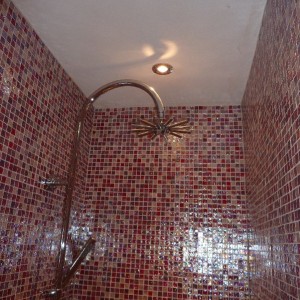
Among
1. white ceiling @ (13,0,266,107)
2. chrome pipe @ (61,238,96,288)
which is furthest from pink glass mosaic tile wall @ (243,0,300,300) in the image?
chrome pipe @ (61,238,96,288)

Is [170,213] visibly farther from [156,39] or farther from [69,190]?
[156,39]

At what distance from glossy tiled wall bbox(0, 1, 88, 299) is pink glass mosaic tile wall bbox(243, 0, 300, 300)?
2.97 ft

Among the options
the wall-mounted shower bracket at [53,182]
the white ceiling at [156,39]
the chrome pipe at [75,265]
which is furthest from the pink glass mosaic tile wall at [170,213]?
the wall-mounted shower bracket at [53,182]

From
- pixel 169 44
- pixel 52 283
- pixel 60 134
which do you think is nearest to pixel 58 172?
pixel 60 134

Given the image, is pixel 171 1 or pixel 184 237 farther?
pixel 184 237

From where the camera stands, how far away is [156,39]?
140 cm

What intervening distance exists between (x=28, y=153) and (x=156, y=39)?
70 cm

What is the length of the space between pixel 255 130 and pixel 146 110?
0.77 metres

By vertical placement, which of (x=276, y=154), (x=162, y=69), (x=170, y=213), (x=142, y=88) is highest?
(x=162, y=69)

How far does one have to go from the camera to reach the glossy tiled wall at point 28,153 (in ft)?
3.92

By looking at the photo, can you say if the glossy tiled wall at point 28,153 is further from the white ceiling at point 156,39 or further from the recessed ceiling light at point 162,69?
the recessed ceiling light at point 162,69

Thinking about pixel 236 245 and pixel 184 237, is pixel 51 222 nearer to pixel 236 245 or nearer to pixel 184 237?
pixel 184 237

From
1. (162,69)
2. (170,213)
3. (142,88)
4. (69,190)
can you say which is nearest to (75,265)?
(69,190)

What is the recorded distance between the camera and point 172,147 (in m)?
A: 1.93
